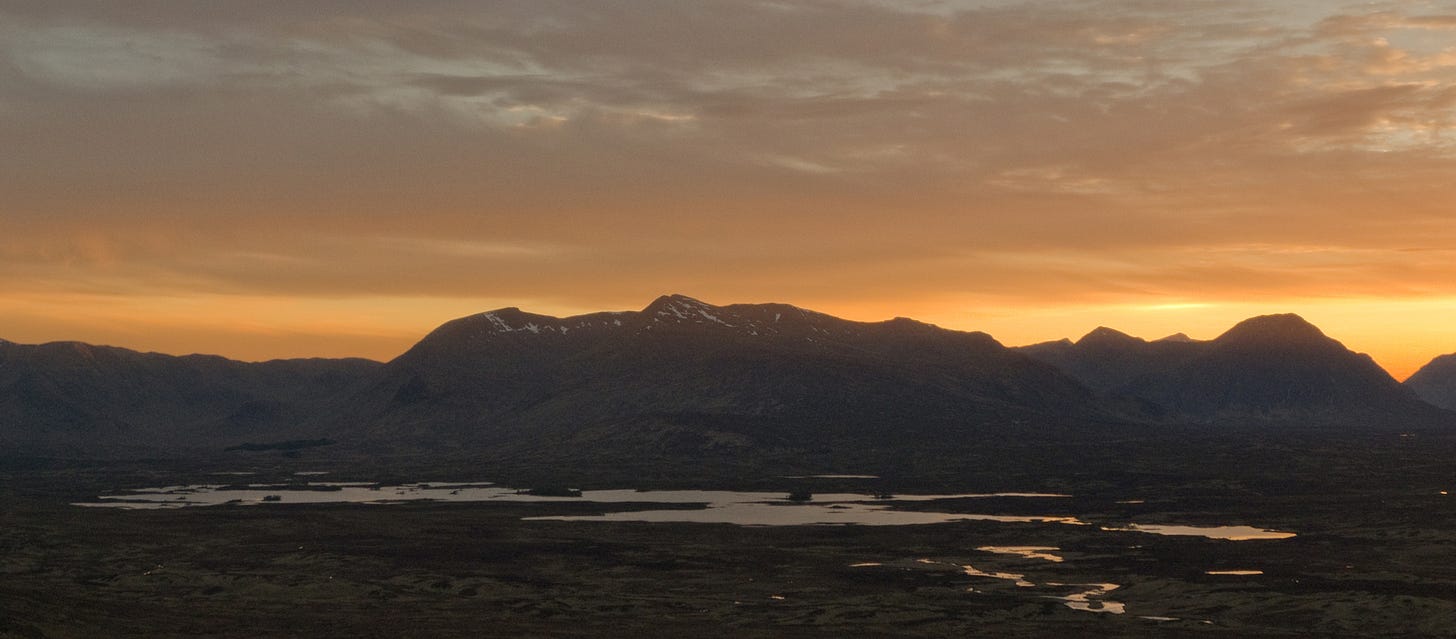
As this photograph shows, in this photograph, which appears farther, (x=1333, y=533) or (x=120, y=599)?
(x=1333, y=533)

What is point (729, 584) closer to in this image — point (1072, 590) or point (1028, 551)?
point (1072, 590)

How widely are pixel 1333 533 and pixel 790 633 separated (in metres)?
98.5

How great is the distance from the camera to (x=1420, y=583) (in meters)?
141

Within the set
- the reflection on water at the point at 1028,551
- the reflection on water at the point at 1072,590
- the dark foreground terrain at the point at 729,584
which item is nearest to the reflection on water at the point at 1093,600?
the reflection on water at the point at 1072,590

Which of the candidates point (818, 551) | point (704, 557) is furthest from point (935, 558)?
point (704, 557)

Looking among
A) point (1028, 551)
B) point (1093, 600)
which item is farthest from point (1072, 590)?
point (1028, 551)

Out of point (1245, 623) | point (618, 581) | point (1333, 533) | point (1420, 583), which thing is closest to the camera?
point (1245, 623)

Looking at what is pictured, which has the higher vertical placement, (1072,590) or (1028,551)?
(1028,551)

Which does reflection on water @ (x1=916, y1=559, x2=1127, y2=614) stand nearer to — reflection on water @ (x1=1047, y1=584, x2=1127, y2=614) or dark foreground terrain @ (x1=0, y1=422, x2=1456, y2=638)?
reflection on water @ (x1=1047, y1=584, x2=1127, y2=614)

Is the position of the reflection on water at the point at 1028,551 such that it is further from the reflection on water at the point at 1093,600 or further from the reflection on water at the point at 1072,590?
the reflection on water at the point at 1093,600

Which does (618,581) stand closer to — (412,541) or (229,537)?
(412,541)

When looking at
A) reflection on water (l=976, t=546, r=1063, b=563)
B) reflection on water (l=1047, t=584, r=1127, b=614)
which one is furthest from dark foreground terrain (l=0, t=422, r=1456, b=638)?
reflection on water (l=976, t=546, r=1063, b=563)

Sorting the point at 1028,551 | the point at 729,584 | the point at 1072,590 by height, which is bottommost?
the point at 729,584

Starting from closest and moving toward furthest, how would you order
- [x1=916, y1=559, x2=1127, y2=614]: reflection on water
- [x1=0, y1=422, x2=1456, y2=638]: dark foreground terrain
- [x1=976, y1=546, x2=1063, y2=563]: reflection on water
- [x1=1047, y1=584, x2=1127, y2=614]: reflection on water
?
[x1=0, y1=422, x2=1456, y2=638]: dark foreground terrain
[x1=1047, y1=584, x2=1127, y2=614]: reflection on water
[x1=916, y1=559, x2=1127, y2=614]: reflection on water
[x1=976, y1=546, x2=1063, y2=563]: reflection on water
